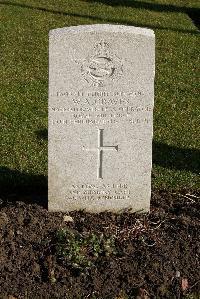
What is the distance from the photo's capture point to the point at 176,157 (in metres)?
7.27

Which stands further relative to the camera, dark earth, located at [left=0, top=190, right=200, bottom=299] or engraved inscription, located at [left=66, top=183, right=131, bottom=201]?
engraved inscription, located at [left=66, top=183, right=131, bottom=201]

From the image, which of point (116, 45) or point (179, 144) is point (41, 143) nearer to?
point (179, 144)

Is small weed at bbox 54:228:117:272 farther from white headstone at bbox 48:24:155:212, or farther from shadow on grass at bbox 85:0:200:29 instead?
shadow on grass at bbox 85:0:200:29

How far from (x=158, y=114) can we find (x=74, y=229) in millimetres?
3411

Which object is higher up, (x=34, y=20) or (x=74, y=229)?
(x=34, y=20)

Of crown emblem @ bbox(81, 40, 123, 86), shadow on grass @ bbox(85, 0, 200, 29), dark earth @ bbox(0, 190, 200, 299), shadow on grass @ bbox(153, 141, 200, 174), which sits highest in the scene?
shadow on grass @ bbox(85, 0, 200, 29)

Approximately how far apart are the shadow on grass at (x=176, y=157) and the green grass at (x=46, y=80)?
0.01 metres

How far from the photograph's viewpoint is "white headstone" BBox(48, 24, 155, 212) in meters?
5.09

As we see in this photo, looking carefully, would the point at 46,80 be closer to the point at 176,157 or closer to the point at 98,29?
the point at 176,157

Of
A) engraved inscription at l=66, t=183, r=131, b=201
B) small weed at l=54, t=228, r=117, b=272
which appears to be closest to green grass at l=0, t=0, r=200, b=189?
engraved inscription at l=66, t=183, r=131, b=201

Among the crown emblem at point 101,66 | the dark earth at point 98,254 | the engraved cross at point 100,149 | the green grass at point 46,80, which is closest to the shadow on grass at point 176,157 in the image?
the green grass at point 46,80

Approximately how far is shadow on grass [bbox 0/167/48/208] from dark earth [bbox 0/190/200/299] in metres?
0.17

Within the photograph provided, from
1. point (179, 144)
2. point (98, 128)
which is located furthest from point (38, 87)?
point (98, 128)

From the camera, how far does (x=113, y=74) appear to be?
5203 millimetres
